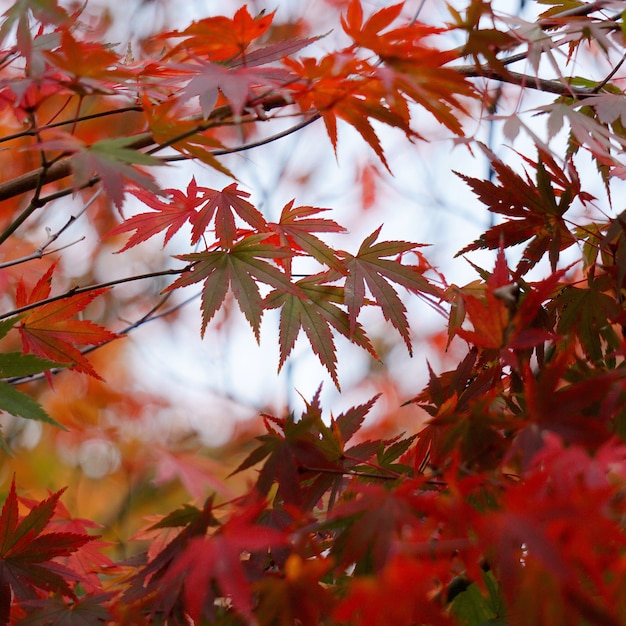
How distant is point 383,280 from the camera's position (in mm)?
901

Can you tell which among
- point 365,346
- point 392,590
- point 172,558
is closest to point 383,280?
point 365,346

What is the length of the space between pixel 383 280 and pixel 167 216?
12.4 inches

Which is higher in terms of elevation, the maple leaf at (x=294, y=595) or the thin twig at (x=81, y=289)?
the thin twig at (x=81, y=289)

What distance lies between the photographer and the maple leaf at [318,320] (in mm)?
879

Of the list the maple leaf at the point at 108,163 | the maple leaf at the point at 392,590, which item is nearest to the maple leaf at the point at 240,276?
the maple leaf at the point at 108,163

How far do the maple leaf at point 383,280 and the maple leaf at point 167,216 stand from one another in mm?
222

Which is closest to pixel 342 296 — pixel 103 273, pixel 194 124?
pixel 194 124

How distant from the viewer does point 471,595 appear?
84 centimetres

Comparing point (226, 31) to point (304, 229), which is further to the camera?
point (304, 229)

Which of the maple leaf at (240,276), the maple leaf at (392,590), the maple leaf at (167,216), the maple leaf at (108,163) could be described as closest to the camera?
the maple leaf at (392,590)

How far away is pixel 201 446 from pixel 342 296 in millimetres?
2176

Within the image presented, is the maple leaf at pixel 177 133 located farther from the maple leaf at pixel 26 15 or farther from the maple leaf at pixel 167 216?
the maple leaf at pixel 167 216

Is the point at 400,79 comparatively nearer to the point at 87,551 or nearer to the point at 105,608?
the point at 105,608

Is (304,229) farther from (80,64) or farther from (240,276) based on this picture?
(80,64)
